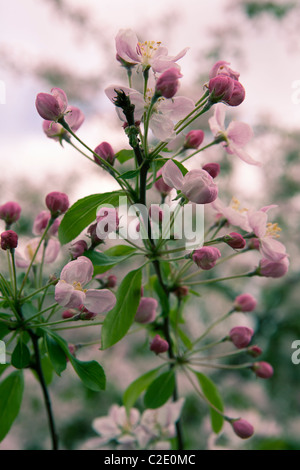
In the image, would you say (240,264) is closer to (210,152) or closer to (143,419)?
(210,152)

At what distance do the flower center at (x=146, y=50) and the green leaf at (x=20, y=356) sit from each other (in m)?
0.32

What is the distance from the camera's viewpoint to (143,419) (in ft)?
2.19

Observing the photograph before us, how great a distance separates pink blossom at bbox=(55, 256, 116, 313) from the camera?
41 centimetres

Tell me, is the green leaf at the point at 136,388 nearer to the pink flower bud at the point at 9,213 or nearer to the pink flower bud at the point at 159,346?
the pink flower bud at the point at 159,346

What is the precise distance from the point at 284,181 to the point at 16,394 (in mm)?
3421

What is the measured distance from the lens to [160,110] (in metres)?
0.44

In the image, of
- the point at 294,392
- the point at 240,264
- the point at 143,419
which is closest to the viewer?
the point at 143,419

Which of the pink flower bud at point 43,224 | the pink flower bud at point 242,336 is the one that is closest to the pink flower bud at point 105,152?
the pink flower bud at point 43,224

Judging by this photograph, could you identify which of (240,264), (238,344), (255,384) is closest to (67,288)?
(238,344)

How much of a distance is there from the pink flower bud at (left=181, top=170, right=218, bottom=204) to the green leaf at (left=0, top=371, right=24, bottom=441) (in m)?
0.32

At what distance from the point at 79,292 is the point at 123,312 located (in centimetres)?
8

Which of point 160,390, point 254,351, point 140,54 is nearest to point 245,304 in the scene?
point 254,351

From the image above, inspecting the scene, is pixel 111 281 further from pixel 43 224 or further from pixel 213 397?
pixel 213 397

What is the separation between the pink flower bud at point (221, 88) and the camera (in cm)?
42
